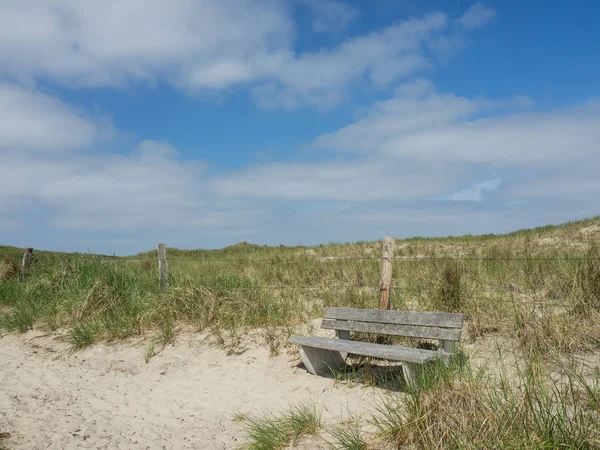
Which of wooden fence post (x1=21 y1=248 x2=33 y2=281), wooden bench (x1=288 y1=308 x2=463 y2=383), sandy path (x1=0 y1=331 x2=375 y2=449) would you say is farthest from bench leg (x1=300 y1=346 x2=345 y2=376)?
wooden fence post (x1=21 y1=248 x2=33 y2=281)

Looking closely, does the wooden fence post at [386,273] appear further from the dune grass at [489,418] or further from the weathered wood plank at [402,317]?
the dune grass at [489,418]

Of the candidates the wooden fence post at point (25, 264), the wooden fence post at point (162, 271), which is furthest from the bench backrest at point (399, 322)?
the wooden fence post at point (25, 264)

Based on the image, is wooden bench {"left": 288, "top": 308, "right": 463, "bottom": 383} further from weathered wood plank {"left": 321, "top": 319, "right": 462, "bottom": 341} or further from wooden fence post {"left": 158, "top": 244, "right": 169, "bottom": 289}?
wooden fence post {"left": 158, "top": 244, "right": 169, "bottom": 289}

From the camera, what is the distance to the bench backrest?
5461 millimetres

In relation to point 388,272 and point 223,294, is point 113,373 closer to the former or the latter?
point 223,294

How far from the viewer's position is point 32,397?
6.23m

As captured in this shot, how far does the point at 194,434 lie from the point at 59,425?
1.55 m

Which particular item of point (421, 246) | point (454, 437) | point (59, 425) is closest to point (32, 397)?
point (59, 425)

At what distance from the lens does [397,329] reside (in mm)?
5895

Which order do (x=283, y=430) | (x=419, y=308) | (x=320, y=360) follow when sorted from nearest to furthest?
(x=283, y=430), (x=320, y=360), (x=419, y=308)

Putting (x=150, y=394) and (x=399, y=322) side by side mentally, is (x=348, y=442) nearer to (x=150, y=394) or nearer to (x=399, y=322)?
(x=399, y=322)

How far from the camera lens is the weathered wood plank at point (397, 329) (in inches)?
213

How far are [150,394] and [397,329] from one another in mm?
3295

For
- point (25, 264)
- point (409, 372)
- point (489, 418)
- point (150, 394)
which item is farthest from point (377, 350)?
point (25, 264)
